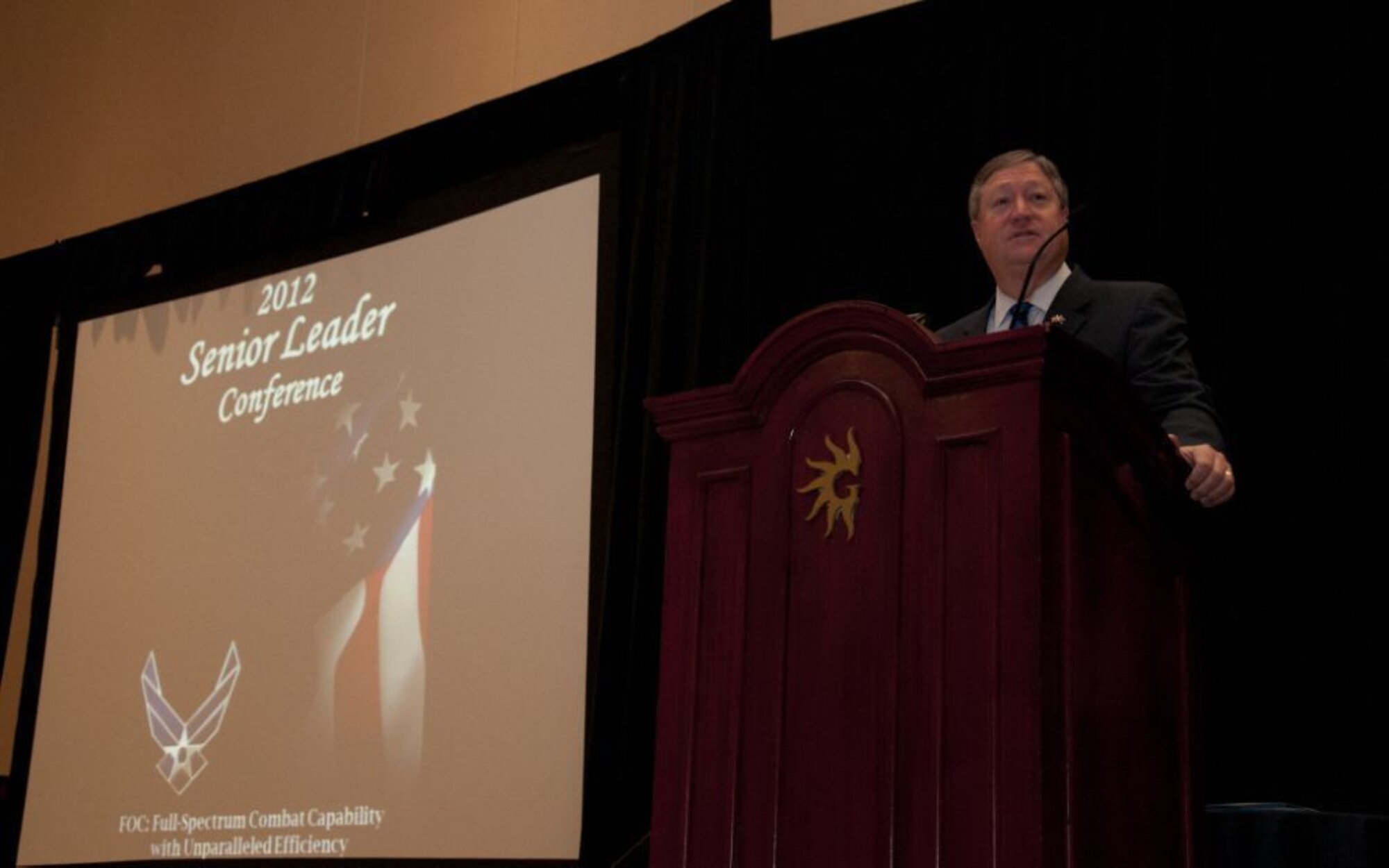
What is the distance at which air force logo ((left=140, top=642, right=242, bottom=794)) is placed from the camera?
→ 4.52 metres

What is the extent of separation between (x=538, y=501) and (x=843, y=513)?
2190 millimetres

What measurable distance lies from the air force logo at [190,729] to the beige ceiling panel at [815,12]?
2422 millimetres

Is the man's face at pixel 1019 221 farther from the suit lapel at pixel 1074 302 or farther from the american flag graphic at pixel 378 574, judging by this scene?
the american flag graphic at pixel 378 574

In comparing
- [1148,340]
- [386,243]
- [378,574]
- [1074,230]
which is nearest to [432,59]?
[386,243]

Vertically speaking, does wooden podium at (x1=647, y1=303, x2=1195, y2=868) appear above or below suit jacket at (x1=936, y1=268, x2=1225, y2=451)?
below

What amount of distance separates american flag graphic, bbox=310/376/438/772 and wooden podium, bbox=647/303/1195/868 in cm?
216

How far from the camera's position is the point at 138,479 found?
16.6ft

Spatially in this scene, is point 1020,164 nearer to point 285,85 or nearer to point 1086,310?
point 1086,310

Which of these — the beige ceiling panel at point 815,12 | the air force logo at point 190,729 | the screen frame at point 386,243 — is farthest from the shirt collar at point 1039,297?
the air force logo at point 190,729

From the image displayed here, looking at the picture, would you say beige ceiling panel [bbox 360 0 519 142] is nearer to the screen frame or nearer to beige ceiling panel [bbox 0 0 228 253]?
the screen frame

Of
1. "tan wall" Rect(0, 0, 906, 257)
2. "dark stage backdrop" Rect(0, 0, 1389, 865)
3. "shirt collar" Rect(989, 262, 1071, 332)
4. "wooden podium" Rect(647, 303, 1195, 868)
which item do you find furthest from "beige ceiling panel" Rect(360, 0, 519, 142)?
"wooden podium" Rect(647, 303, 1195, 868)

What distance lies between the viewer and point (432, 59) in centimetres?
530

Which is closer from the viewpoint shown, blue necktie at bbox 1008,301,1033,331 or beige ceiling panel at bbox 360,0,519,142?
blue necktie at bbox 1008,301,1033,331

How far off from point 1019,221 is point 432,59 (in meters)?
3.16
